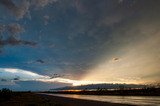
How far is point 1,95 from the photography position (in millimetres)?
84125
